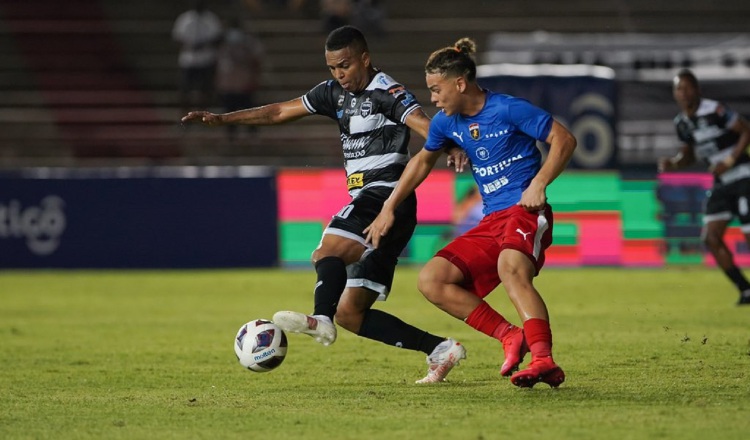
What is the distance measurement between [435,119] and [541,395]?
66.6 inches

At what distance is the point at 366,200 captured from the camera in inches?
298

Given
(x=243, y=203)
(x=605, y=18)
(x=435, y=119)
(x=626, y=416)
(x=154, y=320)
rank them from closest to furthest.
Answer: (x=626, y=416)
(x=435, y=119)
(x=154, y=320)
(x=243, y=203)
(x=605, y=18)

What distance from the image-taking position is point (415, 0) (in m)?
24.0

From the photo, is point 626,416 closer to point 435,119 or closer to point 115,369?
point 435,119

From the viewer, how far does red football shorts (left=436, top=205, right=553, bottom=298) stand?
6918mm

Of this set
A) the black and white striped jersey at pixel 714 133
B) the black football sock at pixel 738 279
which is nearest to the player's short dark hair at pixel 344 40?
the black and white striped jersey at pixel 714 133

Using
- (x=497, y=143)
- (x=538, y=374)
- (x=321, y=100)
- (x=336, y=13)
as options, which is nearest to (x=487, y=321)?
(x=538, y=374)

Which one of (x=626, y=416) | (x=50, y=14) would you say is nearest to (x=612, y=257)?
(x=626, y=416)

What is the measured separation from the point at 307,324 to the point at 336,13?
15.6 meters

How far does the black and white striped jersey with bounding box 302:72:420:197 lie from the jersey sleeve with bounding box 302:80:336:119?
0.08 m

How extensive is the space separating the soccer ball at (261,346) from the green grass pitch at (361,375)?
0.19m

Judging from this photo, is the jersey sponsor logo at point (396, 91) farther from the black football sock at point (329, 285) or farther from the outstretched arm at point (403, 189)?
the black football sock at point (329, 285)

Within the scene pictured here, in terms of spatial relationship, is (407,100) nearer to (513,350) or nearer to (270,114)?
(270,114)

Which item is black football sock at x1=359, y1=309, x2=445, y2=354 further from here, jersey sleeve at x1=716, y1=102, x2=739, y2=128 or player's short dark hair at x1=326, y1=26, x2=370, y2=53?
jersey sleeve at x1=716, y1=102, x2=739, y2=128
